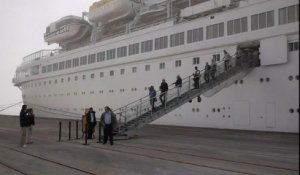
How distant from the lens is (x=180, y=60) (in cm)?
2227

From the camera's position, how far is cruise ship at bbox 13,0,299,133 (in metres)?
16.8

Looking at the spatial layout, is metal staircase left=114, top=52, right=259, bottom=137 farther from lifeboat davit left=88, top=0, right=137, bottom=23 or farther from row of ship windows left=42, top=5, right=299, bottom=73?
lifeboat davit left=88, top=0, right=137, bottom=23

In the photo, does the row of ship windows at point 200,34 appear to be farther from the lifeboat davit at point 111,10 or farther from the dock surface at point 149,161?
the dock surface at point 149,161

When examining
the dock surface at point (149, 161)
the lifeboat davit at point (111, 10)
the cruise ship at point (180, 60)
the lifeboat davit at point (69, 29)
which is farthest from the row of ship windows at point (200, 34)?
the dock surface at point (149, 161)

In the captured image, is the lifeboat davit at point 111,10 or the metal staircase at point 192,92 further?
the lifeboat davit at point 111,10

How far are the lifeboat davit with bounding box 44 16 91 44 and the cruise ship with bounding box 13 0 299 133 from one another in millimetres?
118

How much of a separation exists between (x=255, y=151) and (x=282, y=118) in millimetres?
6756

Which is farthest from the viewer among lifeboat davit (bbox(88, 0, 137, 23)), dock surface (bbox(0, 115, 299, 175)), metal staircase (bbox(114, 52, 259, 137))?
lifeboat davit (bbox(88, 0, 137, 23))

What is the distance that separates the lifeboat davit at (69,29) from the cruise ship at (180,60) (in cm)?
12

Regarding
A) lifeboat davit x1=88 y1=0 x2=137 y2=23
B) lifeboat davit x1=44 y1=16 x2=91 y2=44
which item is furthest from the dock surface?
lifeboat davit x1=44 y1=16 x2=91 y2=44

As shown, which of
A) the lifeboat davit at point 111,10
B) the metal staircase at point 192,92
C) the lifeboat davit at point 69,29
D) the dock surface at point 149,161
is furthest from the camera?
the lifeboat davit at point 69,29

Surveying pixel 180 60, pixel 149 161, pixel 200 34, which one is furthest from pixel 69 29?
pixel 149 161

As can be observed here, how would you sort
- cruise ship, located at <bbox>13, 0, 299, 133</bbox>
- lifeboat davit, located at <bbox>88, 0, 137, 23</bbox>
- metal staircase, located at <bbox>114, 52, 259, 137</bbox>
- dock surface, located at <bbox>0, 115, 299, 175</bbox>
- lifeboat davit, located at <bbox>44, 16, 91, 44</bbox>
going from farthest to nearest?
lifeboat davit, located at <bbox>44, 16, 91, 44</bbox> → lifeboat davit, located at <bbox>88, 0, 137, 23</bbox> → cruise ship, located at <bbox>13, 0, 299, 133</bbox> → metal staircase, located at <bbox>114, 52, 259, 137</bbox> → dock surface, located at <bbox>0, 115, 299, 175</bbox>

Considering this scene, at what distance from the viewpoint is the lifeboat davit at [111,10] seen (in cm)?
2917
